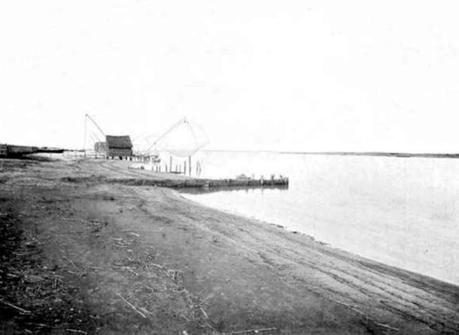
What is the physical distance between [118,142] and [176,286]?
85251 mm

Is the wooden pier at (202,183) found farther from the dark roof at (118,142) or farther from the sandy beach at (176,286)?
the dark roof at (118,142)

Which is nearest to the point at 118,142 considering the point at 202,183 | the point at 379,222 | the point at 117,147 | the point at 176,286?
the point at 117,147

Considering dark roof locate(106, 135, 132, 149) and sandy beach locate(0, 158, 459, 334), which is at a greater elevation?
dark roof locate(106, 135, 132, 149)

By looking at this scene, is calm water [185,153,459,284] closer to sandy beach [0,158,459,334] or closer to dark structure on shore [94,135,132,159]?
sandy beach [0,158,459,334]

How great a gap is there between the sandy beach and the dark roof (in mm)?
77237

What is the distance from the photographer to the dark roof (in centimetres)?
8506

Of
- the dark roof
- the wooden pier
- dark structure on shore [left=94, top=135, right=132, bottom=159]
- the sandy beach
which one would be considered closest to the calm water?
the wooden pier

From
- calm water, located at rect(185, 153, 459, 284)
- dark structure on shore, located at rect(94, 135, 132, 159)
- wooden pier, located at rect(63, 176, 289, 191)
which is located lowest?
calm water, located at rect(185, 153, 459, 284)

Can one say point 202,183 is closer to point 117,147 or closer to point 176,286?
point 176,286

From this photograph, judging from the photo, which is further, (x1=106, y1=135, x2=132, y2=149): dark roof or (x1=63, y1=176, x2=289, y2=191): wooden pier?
(x1=106, y1=135, x2=132, y2=149): dark roof

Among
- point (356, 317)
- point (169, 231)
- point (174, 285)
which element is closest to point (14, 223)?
point (169, 231)

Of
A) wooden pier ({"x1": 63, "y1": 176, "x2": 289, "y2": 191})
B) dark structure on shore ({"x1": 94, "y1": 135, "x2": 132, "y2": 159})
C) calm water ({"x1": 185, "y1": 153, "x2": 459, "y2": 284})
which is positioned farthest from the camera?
dark structure on shore ({"x1": 94, "y1": 135, "x2": 132, "y2": 159})

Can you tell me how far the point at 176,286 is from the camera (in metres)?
6.32

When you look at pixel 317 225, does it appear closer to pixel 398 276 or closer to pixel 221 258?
pixel 398 276
